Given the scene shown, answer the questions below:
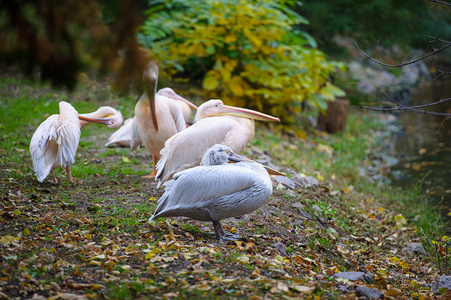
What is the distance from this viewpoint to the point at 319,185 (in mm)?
6535

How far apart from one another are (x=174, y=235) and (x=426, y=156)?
7.71 metres

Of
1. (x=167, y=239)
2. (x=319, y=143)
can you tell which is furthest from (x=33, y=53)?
(x=319, y=143)

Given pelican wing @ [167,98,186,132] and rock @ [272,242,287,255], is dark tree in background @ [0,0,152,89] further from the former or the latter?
pelican wing @ [167,98,186,132]

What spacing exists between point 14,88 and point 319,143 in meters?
6.99

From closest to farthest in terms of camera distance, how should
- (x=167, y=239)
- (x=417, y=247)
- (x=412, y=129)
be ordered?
(x=167, y=239)
(x=417, y=247)
(x=412, y=129)

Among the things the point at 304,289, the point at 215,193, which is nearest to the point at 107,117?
the point at 215,193

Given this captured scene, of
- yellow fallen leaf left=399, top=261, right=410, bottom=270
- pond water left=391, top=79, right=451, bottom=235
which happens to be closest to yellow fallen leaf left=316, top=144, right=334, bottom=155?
pond water left=391, top=79, right=451, bottom=235

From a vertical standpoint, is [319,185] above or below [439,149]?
above

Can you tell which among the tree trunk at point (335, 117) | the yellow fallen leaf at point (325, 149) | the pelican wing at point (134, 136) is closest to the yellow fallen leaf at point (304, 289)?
the pelican wing at point (134, 136)

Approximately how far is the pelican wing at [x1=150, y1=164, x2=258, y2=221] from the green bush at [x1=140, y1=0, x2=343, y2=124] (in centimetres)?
569

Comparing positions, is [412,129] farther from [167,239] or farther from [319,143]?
[167,239]

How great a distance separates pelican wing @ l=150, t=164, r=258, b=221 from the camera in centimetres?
365

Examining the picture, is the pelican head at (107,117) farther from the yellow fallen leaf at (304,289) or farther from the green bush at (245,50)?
the yellow fallen leaf at (304,289)

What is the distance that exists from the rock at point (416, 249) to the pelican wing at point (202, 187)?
2.62 meters
